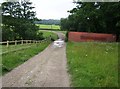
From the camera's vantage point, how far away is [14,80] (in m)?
12.6

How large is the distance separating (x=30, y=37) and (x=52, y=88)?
2520 inches

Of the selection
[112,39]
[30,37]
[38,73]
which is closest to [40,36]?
[30,37]

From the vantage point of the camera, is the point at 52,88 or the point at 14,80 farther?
the point at 14,80

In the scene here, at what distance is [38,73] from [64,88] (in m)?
3.90

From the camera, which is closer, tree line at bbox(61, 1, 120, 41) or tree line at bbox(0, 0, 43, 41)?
tree line at bbox(61, 1, 120, 41)

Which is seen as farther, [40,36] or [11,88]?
[40,36]

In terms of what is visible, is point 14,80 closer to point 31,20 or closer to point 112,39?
point 112,39

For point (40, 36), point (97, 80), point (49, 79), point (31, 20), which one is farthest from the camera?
point (31, 20)

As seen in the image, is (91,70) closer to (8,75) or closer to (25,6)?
(8,75)

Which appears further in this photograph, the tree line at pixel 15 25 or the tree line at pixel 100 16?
the tree line at pixel 15 25

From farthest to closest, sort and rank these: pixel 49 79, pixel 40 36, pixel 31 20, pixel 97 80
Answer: pixel 31 20 < pixel 40 36 < pixel 49 79 < pixel 97 80

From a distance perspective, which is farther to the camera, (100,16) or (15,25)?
(15,25)

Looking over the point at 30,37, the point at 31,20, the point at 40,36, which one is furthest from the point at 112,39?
the point at 31,20

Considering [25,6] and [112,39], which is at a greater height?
[25,6]
